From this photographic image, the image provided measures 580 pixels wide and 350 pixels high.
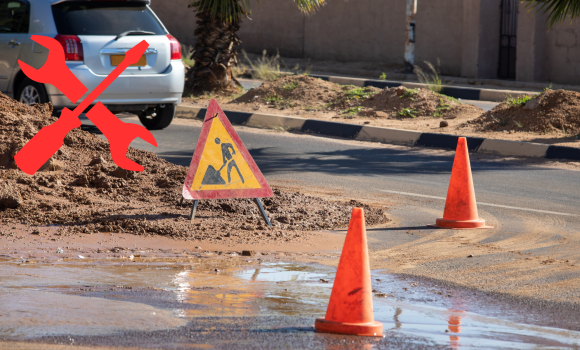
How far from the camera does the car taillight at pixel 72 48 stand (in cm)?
950

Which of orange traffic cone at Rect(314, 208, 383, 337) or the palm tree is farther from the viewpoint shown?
the palm tree

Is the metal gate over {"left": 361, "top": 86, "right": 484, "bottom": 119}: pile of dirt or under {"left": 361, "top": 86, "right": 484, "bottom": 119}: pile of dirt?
over

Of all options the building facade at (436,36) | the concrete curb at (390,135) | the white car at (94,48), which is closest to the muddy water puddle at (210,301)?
the white car at (94,48)

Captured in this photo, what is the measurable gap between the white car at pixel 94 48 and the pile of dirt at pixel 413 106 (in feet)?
13.5

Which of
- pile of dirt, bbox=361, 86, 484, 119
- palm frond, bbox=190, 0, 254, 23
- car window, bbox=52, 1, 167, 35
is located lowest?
pile of dirt, bbox=361, 86, 484, 119

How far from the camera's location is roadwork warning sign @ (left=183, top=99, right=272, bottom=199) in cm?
598

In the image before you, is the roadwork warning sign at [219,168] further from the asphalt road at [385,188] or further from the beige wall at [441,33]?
the beige wall at [441,33]

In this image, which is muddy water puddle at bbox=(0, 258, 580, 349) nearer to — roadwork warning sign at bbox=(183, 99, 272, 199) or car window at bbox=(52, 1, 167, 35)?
roadwork warning sign at bbox=(183, 99, 272, 199)

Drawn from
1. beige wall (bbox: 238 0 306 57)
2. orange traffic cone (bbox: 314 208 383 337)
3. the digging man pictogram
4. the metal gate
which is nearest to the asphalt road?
orange traffic cone (bbox: 314 208 383 337)

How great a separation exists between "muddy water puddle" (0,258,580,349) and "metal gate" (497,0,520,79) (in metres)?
16.2

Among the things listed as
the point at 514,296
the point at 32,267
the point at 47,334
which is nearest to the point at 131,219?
the point at 32,267

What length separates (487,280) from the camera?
4812mm

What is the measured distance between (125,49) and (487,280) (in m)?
6.41

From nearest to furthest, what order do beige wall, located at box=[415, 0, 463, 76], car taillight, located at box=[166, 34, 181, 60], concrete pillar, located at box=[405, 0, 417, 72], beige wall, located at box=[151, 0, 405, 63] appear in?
car taillight, located at box=[166, 34, 181, 60] < beige wall, located at box=[415, 0, 463, 76] < concrete pillar, located at box=[405, 0, 417, 72] < beige wall, located at box=[151, 0, 405, 63]
